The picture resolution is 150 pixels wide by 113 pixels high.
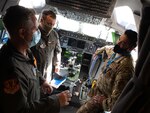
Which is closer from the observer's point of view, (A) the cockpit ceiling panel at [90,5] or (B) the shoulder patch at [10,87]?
(B) the shoulder patch at [10,87]

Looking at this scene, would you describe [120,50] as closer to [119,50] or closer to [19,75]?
[119,50]

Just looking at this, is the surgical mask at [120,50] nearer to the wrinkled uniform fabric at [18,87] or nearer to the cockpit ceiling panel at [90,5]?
the cockpit ceiling panel at [90,5]

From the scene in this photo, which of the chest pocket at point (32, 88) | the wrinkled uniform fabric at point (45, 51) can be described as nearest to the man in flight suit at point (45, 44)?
the wrinkled uniform fabric at point (45, 51)

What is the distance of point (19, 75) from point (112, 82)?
1748 millimetres

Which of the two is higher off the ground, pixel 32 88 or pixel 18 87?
pixel 18 87

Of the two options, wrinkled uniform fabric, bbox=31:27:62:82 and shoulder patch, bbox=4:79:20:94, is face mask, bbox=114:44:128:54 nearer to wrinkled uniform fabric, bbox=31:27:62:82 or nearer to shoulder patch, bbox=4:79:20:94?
wrinkled uniform fabric, bbox=31:27:62:82

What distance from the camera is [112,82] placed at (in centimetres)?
336

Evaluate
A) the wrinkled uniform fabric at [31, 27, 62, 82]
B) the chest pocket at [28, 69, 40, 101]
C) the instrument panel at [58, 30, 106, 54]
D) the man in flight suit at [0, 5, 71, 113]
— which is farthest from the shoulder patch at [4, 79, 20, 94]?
the instrument panel at [58, 30, 106, 54]

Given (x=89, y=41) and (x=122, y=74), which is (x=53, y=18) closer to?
(x=122, y=74)

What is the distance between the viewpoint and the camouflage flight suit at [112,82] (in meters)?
3.14

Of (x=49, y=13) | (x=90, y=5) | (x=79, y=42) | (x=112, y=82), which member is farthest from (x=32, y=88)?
(x=79, y=42)

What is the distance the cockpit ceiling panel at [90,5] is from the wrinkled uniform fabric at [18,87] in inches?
30.1

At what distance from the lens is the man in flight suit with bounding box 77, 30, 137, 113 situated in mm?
3156

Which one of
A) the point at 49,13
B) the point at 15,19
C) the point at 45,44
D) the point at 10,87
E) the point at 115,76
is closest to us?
the point at 10,87
